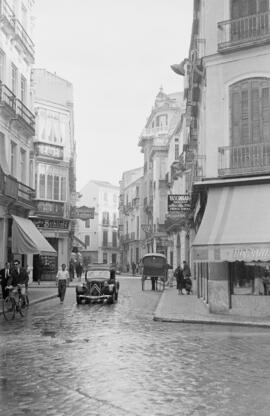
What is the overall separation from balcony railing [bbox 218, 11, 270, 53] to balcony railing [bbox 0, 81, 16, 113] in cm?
1074

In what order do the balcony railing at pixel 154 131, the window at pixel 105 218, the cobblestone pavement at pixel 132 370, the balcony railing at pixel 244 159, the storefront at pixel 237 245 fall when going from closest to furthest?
the cobblestone pavement at pixel 132 370 < the storefront at pixel 237 245 < the balcony railing at pixel 244 159 < the balcony railing at pixel 154 131 < the window at pixel 105 218

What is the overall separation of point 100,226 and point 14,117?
7582 cm

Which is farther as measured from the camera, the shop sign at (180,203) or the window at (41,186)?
the window at (41,186)

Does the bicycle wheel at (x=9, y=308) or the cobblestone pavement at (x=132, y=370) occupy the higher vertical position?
the bicycle wheel at (x=9, y=308)

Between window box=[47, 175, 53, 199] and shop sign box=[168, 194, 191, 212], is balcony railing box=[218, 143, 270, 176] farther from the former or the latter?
window box=[47, 175, 53, 199]

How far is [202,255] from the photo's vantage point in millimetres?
17422

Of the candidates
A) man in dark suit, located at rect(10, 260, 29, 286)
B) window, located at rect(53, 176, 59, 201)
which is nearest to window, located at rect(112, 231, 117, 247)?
window, located at rect(53, 176, 59, 201)

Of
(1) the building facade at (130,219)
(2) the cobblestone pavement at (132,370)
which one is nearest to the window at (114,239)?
(1) the building facade at (130,219)

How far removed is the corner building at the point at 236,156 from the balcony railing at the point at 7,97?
9.99 m

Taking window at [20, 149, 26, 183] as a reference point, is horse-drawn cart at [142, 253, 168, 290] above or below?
below

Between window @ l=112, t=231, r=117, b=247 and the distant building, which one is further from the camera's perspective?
window @ l=112, t=231, r=117, b=247

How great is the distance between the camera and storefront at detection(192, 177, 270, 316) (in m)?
16.8

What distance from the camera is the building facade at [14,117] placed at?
2673cm

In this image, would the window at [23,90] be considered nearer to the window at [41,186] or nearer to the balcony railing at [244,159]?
the window at [41,186]
